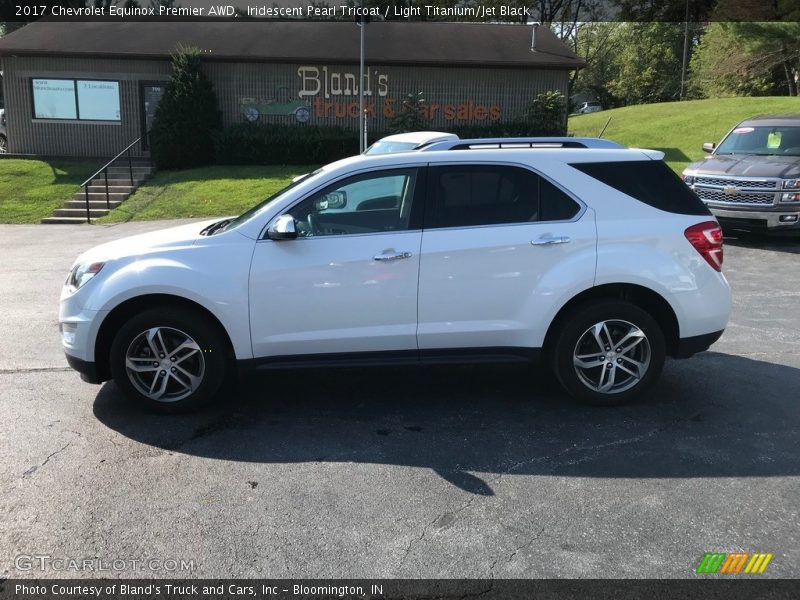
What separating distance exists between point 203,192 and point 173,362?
1478 cm

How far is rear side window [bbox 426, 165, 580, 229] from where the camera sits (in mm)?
4812

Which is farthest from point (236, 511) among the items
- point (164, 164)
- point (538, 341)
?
point (164, 164)

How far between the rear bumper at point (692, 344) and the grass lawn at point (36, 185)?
1628cm

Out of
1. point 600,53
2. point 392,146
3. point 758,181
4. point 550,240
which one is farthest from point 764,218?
point 600,53

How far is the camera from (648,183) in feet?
16.2

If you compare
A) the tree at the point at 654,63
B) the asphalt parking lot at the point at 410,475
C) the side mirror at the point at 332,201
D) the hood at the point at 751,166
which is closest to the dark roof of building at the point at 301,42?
the hood at the point at 751,166

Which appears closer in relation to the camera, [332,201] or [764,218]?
[332,201]

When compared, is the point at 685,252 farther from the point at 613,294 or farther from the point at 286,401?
the point at 286,401

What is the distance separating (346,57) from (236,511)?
21728mm

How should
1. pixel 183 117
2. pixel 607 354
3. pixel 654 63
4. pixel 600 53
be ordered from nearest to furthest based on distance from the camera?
pixel 607 354, pixel 183 117, pixel 654 63, pixel 600 53

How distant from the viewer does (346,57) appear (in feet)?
76.6

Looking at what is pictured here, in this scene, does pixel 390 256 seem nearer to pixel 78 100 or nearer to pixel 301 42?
pixel 301 42

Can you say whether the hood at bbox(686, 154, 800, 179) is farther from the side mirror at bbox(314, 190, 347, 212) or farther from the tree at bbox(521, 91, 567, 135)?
the tree at bbox(521, 91, 567, 135)

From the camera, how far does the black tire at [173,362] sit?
4.70 meters
